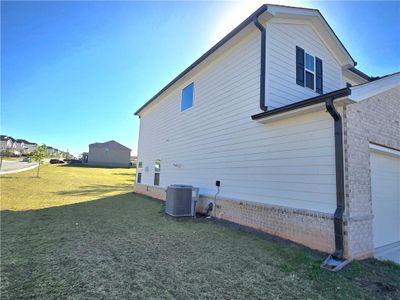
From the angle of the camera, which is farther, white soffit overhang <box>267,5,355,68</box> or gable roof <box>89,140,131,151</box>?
gable roof <box>89,140,131,151</box>

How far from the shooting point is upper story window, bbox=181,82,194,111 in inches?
402

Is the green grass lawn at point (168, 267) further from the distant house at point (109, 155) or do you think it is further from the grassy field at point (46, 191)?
the distant house at point (109, 155)

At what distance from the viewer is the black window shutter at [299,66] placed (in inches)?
275

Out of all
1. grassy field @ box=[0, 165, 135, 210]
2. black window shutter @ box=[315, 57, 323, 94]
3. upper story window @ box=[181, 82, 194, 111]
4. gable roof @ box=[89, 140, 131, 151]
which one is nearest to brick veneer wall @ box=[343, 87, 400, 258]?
black window shutter @ box=[315, 57, 323, 94]

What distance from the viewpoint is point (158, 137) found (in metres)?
13.5

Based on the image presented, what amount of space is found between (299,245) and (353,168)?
193 cm

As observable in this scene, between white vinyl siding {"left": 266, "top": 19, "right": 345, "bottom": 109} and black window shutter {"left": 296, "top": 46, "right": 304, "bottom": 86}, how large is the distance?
150 millimetres

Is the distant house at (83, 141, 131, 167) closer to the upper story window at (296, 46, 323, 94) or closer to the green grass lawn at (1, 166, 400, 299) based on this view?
the green grass lawn at (1, 166, 400, 299)

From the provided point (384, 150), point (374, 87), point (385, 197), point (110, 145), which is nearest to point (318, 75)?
point (374, 87)

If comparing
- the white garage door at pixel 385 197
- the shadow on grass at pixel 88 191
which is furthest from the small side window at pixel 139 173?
the white garage door at pixel 385 197

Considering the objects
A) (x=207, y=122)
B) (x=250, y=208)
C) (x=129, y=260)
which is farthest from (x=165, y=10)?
(x=129, y=260)

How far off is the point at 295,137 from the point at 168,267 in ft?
12.7

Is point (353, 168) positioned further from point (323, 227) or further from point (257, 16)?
point (257, 16)

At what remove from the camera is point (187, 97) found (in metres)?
10.5
